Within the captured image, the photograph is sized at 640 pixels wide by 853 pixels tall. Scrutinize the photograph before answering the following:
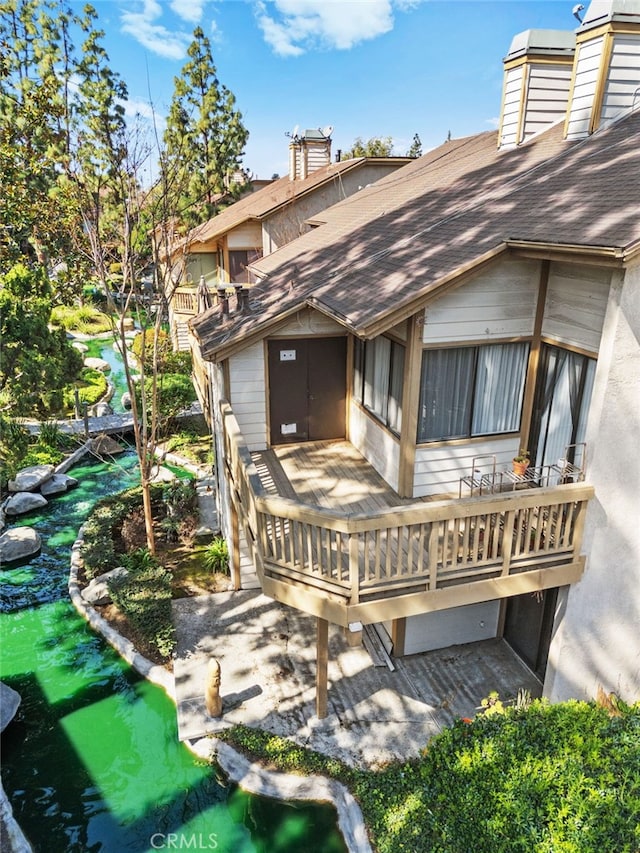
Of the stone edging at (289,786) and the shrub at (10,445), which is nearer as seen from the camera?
the stone edging at (289,786)

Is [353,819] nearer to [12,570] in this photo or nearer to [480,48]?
[12,570]

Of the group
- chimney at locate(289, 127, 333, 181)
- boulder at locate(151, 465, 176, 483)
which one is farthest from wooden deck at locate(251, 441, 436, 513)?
chimney at locate(289, 127, 333, 181)

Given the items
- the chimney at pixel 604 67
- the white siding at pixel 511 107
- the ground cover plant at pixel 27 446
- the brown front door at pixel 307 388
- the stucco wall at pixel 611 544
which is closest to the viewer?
the stucco wall at pixel 611 544

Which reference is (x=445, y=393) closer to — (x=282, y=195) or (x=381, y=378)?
(x=381, y=378)

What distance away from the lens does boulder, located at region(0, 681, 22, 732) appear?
9.09 m

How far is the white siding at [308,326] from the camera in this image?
34.0 feet

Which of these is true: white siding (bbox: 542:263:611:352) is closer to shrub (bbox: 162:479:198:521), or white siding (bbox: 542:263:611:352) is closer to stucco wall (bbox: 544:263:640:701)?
stucco wall (bbox: 544:263:640:701)

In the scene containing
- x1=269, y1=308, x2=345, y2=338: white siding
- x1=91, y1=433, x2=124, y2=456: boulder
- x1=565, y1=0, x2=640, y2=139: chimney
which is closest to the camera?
x1=565, y1=0, x2=640, y2=139: chimney

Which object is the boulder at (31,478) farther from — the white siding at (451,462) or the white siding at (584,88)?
the white siding at (584,88)

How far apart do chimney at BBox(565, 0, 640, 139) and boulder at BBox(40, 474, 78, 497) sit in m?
15.7

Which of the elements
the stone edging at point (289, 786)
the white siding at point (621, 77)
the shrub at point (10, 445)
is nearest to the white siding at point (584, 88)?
the white siding at point (621, 77)

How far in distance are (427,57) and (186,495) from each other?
1709 centimetres

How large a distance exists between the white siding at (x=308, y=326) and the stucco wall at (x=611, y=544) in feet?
17.4

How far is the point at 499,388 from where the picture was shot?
8.62 meters
